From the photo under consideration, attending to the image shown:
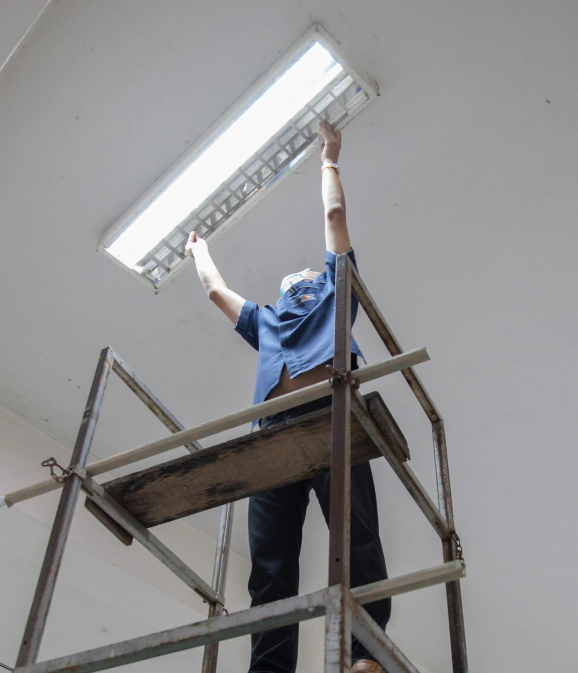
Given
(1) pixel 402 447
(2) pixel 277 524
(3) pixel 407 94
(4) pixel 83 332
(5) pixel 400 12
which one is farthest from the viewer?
(4) pixel 83 332

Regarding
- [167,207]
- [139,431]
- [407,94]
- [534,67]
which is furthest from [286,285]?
[139,431]

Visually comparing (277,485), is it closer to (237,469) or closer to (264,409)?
(237,469)

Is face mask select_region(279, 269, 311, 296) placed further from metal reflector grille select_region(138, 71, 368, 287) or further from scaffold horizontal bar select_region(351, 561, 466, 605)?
scaffold horizontal bar select_region(351, 561, 466, 605)

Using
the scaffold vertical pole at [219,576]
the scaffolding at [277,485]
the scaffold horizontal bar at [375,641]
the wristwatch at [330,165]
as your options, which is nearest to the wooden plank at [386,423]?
the scaffolding at [277,485]

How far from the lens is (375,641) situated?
1.48 metres

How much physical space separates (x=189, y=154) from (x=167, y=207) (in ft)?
0.85

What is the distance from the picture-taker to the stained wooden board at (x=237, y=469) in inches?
76.0

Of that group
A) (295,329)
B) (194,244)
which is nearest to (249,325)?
(295,329)

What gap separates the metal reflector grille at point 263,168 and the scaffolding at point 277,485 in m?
0.90

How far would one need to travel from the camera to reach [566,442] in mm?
3746

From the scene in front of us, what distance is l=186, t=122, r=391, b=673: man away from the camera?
6.86ft

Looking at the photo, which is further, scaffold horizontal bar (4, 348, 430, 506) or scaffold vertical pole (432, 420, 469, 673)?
scaffold vertical pole (432, 420, 469, 673)

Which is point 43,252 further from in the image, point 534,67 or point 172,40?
point 534,67

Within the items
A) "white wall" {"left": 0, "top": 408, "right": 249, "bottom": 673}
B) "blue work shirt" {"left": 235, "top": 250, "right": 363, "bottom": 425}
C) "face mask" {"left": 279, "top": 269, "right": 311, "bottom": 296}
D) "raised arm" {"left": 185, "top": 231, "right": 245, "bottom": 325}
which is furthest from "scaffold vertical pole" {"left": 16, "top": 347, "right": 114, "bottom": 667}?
"white wall" {"left": 0, "top": 408, "right": 249, "bottom": 673}
